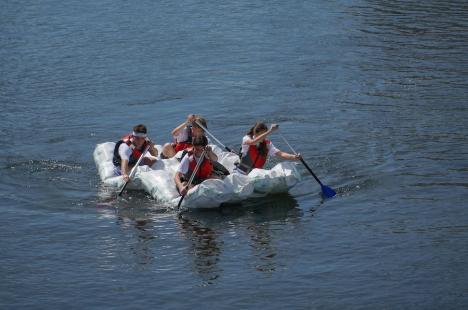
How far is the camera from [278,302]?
1368 centimetres

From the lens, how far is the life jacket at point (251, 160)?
17.9 m

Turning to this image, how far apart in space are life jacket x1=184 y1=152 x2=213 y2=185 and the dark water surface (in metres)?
0.84

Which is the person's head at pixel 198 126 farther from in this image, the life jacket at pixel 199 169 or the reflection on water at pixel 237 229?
the reflection on water at pixel 237 229

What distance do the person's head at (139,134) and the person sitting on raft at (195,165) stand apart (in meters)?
1.51

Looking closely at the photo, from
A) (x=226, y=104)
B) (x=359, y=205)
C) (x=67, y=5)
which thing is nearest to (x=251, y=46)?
(x=226, y=104)

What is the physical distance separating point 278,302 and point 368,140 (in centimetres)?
887

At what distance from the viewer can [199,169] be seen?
17.4 metres

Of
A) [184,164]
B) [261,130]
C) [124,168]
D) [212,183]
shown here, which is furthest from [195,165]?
[124,168]

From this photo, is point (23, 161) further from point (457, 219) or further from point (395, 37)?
point (395, 37)

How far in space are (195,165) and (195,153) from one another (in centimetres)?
23

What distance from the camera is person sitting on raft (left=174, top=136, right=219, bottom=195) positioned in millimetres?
17281

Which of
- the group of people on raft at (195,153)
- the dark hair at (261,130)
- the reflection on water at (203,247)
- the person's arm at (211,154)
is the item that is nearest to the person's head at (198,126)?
the group of people on raft at (195,153)

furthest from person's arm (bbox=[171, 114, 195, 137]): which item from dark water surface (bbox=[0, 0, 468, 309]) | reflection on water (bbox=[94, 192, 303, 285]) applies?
dark water surface (bbox=[0, 0, 468, 309])

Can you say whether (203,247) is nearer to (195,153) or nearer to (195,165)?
(195,165)
